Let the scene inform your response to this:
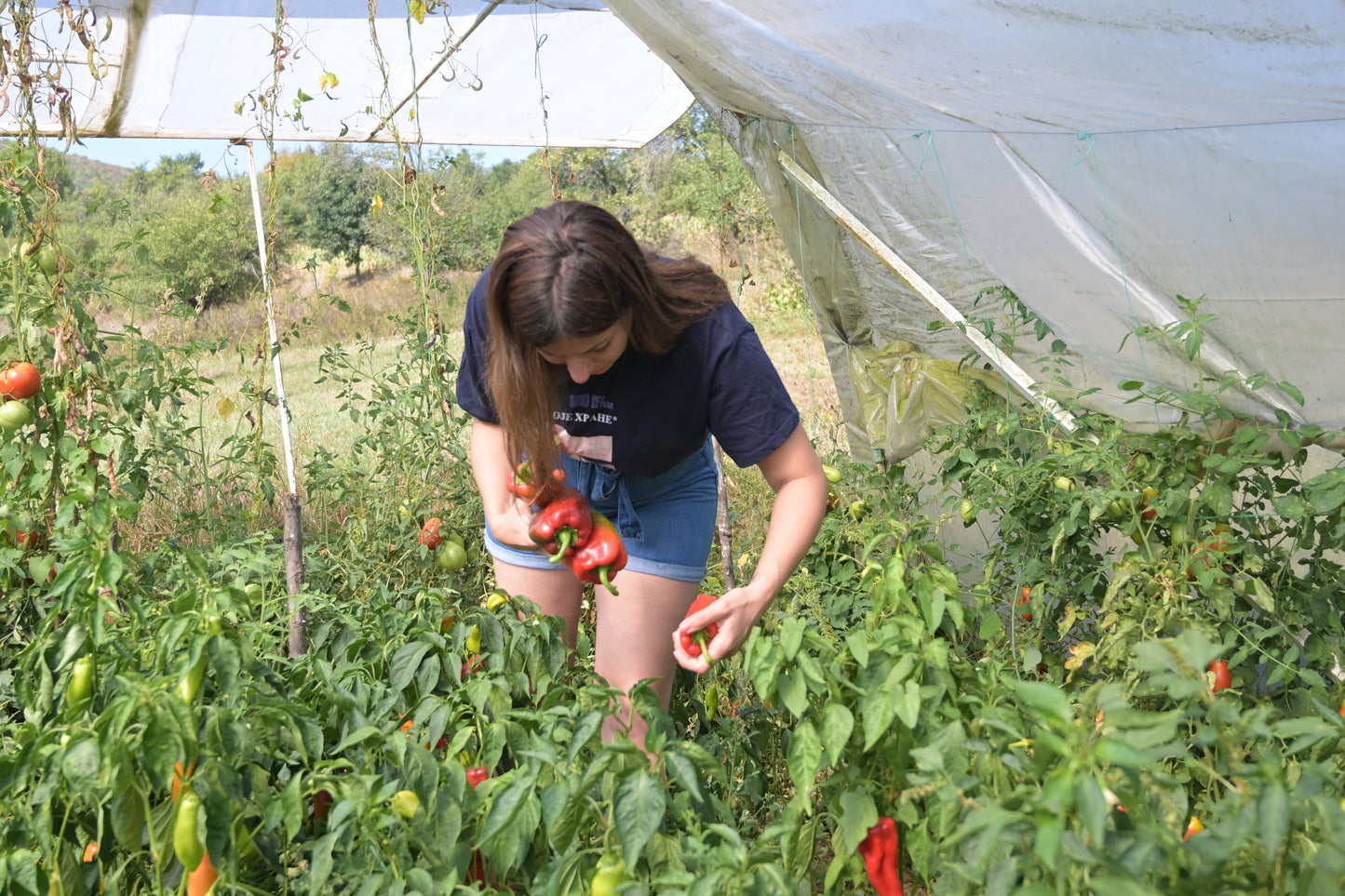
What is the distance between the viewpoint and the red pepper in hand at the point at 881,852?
1.25 metres

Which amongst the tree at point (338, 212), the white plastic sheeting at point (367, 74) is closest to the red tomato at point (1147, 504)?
the white plastic sheeting at point (367, 74)

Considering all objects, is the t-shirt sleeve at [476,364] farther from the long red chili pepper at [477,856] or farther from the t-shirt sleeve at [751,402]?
the long red chili pepper at [477,856]

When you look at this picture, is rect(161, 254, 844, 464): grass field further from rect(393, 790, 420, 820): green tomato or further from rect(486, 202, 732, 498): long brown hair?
rect(393, 790, 420, 820): green tomato

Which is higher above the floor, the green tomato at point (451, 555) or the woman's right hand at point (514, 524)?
the woman's right hand at point (514, 524)

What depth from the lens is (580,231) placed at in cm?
145

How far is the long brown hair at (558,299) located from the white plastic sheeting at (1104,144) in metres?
0.65

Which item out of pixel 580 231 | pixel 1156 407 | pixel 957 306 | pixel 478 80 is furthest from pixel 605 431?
pixel 478 80

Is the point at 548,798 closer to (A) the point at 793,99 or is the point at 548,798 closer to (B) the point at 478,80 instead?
(A) the point at 793,99

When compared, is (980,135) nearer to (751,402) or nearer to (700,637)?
(751,402)

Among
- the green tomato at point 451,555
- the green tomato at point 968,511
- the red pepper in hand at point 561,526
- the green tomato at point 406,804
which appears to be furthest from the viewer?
the green tomato at point 451,555

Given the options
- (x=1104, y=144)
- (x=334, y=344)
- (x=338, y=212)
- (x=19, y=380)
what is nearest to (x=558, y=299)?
(x=1104, y=144)

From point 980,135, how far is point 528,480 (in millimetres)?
1262

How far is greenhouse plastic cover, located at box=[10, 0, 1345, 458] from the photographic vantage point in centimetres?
164

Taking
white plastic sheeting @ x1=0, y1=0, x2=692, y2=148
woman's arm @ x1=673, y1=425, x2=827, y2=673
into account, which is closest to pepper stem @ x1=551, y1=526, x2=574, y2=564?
woman's arm @ x1=673, y1=425, x2=827, y2=673
